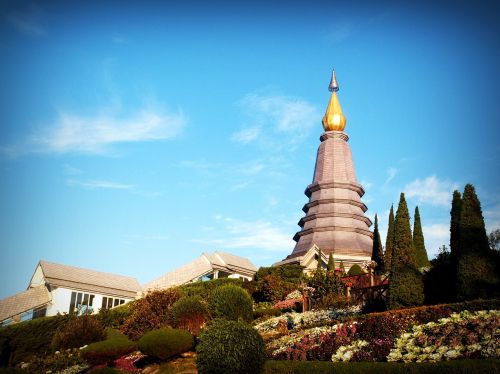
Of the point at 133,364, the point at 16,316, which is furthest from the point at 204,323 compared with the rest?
the point at 16,316

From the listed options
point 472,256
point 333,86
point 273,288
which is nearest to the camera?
point 472,256

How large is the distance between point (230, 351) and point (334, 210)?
4701 cm

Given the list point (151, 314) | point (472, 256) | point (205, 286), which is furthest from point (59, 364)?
point (472, 256)

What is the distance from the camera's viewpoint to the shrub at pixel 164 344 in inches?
914

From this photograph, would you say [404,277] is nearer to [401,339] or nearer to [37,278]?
[401,339]

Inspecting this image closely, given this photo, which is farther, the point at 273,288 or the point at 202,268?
the point at 202,268

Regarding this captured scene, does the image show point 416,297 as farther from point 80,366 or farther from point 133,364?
point 80,366

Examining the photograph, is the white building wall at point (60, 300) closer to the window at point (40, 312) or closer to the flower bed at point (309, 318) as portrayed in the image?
the window at point (40, 312)

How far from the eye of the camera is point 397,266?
77.4 feet

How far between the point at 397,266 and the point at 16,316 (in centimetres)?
3183

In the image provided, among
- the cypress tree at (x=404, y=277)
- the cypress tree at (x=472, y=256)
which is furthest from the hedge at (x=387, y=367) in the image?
the cypress tree at (x=404, y=277)

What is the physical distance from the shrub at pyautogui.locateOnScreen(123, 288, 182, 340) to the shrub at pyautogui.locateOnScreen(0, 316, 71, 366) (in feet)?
18.3

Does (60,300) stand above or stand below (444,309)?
above

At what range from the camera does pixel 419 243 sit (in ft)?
138
